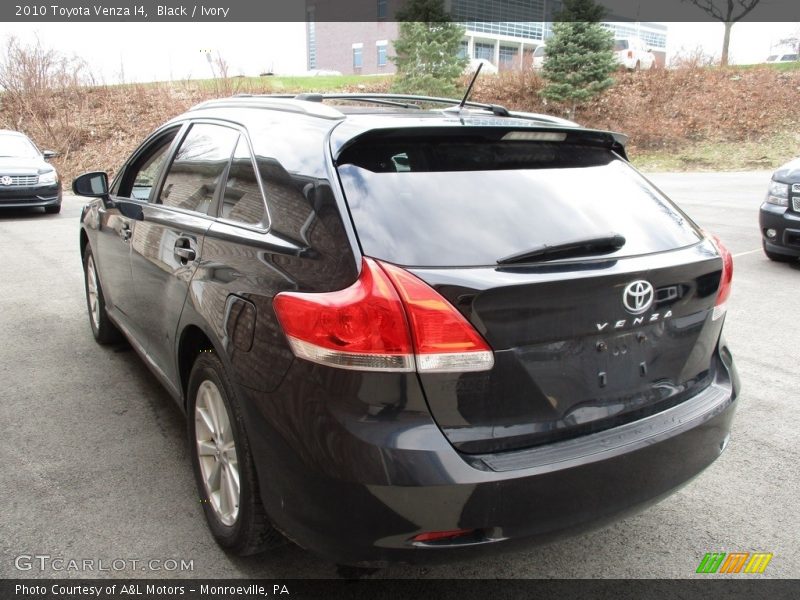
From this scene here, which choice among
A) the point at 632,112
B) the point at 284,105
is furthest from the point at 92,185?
the point at 632,112

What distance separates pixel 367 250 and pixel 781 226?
261 inches

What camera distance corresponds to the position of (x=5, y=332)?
17.7 feet

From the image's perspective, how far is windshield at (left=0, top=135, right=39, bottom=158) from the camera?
13.0 meters

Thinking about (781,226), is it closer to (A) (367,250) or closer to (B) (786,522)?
(B) (786,522)

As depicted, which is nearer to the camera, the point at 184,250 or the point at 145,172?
the point at 184,250

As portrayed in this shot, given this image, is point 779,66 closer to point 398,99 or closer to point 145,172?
point 398,99

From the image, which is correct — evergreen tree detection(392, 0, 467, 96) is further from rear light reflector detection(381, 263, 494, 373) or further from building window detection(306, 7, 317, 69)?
building window detection(306, 7, 317, 69)

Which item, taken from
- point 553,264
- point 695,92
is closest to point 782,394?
point 553,264

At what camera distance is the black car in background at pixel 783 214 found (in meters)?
7.07

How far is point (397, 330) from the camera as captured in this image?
1.89m

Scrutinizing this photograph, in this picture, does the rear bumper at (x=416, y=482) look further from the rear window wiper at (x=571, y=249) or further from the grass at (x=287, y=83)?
the grass at (x=287, y=83)

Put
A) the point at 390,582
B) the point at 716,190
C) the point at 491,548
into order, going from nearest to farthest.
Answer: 1. the point at 491,548
2. the point at 390,582
3. the point at 716,190

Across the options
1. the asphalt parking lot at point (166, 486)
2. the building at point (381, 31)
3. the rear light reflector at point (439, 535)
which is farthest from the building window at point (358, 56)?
the rear light reflector at point (439, 535)
